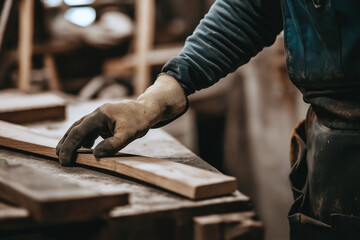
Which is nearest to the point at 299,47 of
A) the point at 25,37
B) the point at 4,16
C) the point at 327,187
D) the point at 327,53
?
the point at 327,53

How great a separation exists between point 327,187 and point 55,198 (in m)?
0.97

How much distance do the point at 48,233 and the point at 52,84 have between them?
16.9ft

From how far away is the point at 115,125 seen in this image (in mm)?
1737

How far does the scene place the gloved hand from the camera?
5.60 ft

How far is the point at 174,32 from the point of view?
26.1 ft

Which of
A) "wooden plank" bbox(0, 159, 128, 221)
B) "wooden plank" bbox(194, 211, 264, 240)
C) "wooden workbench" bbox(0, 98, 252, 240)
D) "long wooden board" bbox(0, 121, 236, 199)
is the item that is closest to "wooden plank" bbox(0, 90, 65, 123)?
"long wooden board" bbox(0, 121, 236, 199)

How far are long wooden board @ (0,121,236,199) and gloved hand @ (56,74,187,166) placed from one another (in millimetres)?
41

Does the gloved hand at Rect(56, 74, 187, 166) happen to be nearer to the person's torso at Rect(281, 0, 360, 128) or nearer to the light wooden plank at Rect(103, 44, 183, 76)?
the person's torso at Rect(281, 0, 360, 128)

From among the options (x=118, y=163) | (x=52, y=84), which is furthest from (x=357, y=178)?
(x=52, y=84)

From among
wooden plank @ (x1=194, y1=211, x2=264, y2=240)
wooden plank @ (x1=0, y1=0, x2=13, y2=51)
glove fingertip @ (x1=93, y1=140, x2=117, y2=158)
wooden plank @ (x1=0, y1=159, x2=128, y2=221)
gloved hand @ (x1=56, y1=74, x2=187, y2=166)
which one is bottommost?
wooden plank @ (x1=194, y1=211, x2=264, y2=240)

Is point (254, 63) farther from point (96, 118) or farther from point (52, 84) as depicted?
point (96, 118)

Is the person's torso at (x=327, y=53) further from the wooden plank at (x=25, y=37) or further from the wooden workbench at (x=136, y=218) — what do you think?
the wooden plank at (x=25, y=37)

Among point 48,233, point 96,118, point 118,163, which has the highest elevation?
point 96,118

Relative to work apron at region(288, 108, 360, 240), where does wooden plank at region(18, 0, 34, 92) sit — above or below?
above
